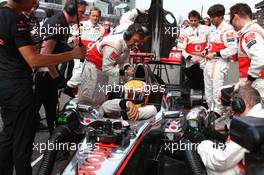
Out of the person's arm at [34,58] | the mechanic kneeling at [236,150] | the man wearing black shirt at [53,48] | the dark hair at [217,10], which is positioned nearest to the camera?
the mechanic kneeling at [236,150]

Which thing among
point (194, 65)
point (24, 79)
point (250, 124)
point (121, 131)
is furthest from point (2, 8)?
point (194, 65)

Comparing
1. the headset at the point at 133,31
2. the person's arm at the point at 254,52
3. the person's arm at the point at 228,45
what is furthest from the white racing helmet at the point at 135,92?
the person's arm at the point at 228,45

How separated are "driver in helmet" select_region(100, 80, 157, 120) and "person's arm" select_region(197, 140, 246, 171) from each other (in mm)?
939

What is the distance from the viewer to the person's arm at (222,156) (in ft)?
7.24

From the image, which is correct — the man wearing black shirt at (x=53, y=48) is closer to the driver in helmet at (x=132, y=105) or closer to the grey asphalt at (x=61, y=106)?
the grey asphalt at (x=61, y=106)

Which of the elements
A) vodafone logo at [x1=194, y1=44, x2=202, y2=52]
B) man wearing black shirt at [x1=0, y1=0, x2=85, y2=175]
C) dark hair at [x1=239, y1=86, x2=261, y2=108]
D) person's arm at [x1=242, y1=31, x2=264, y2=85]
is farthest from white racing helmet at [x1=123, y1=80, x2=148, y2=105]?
vodafone logo at [x1=194, y1=44, x2=202, y2=52]

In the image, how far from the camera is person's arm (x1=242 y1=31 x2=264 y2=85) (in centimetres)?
382

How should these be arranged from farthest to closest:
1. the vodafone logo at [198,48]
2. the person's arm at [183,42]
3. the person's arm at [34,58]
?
1. the person's arm at [183,42]
2. the vodafone logo at [198,48]
3. the person's arm at [34,58]

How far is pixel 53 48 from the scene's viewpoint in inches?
145

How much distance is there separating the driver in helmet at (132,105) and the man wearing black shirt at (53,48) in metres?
0.64

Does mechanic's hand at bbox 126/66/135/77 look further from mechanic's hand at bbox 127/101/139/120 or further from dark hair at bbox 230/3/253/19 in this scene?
dark hair at bbox 230/3/253/19

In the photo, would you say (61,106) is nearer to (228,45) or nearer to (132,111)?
(228,45)

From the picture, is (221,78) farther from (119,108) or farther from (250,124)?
(250,124)

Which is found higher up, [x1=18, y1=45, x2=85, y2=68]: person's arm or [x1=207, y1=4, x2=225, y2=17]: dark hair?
[x1=207, y1=4, x2=225, y2=17]: dark hair
